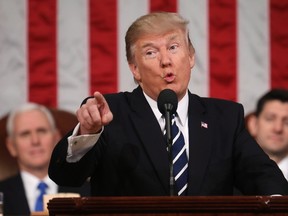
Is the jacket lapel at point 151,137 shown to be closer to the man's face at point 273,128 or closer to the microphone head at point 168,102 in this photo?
the microphone head at point 168,102

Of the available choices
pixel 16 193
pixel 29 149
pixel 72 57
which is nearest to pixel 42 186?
pixel 16 193

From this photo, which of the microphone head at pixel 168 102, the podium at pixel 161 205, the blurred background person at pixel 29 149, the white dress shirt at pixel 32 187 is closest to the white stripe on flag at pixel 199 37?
the blurred background person at pixel 29 149

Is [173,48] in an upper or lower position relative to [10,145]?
upper

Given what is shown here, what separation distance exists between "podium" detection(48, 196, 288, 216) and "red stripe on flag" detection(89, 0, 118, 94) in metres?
3.09

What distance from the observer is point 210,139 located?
10.2ft

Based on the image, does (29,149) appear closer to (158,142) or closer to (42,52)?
(42,52)

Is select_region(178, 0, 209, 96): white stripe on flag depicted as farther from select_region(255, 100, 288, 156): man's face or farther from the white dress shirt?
the white dress shirt

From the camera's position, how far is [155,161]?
2973 millimetres

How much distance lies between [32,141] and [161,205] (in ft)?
10.4

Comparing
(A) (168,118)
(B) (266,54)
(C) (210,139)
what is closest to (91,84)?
(B) (266,54)

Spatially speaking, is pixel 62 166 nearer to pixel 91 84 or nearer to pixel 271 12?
pixel 91 84

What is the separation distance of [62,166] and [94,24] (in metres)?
2.66

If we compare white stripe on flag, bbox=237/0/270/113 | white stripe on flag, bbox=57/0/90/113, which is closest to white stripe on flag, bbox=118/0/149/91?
white stripe on flag, bbox=57/0/90/113

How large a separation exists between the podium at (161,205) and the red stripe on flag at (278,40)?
327 cm
